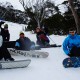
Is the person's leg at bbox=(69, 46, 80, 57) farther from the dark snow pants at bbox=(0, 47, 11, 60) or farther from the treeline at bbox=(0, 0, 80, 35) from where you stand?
the treeline at bbox=(0, 0, 80, 35)

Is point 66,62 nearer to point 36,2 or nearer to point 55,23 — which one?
point 55,23

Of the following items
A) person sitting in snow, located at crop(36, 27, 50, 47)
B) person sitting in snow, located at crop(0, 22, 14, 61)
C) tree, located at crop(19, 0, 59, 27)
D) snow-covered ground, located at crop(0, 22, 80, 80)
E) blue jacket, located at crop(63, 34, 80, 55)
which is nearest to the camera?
snow-covered ground, located at crop(0, 22, 80, 80)

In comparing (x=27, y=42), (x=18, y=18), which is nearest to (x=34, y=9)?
(x=18, y=18)

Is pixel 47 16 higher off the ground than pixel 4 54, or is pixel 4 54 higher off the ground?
pixel 47 16

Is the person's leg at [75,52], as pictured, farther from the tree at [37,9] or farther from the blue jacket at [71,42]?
the tree at [37,9]

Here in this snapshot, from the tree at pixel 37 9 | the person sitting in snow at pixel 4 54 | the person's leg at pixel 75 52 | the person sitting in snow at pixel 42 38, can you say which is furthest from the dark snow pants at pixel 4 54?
the tree at pixel 37 9

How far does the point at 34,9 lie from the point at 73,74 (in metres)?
38.5

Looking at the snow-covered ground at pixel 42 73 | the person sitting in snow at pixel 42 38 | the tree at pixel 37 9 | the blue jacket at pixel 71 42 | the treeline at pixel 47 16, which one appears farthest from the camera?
the tree at pixel 37 9

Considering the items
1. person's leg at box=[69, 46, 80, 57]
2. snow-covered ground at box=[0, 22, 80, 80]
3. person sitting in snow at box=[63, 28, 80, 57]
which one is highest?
person sitting in snow at box=[63, 28, 80, 57]

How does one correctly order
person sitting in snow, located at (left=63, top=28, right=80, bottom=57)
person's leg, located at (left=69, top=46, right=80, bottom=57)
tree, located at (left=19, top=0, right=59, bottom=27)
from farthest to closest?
1. tree, located at (left=19, top=0, right=59, bottom=27)
2. person sitting in snow, located at (left=63, top=28, right=80, bottom=57)
3. person's leg, located at (left=69, top=46, right=80, bottom=57)

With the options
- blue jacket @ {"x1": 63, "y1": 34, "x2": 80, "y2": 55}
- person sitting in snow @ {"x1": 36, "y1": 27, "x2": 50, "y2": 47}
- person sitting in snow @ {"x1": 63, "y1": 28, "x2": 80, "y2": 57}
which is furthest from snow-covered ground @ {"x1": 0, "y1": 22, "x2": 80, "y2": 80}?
person sitting in snow @ {"x1": 36, "y1": 27, "x2": 50, "y2": 47}

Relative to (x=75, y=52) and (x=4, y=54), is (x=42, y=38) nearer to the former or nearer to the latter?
(x=75, y=52)

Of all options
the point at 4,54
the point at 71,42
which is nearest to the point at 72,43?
the point at 71,42

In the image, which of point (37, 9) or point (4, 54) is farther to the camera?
point (37, 9)
